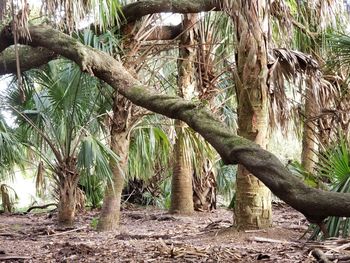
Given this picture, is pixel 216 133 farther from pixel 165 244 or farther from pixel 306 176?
pixel 306 176

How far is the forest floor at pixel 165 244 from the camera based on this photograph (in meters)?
4.25

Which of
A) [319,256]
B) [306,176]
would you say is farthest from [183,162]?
[319,256]

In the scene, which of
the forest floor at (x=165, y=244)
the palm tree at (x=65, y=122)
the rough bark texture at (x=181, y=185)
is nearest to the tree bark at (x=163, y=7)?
the palm tree at (x=65, y=122)

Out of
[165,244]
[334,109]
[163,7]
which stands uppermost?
[163,7]

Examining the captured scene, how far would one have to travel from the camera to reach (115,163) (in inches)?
271

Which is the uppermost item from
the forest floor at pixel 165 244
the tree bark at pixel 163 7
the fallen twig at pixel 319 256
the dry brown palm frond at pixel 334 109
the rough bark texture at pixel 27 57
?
the tree bark at pixel 163 7

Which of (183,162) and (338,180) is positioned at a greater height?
(183,162)

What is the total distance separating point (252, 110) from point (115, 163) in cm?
214

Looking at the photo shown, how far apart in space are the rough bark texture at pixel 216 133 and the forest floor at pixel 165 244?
42.1 inches

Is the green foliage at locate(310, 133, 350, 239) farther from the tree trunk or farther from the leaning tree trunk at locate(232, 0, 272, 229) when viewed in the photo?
the tree trunk

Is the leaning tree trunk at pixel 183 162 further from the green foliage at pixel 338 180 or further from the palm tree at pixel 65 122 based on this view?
the green foliage at pixel 338 180

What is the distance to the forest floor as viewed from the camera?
4.25 metres

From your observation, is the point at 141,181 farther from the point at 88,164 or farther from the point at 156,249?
the point at 156,249

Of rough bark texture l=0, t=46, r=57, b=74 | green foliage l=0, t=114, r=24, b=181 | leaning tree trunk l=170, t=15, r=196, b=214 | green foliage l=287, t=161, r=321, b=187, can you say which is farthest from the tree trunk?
green foliage l=287, t=161, r=321, b=187
